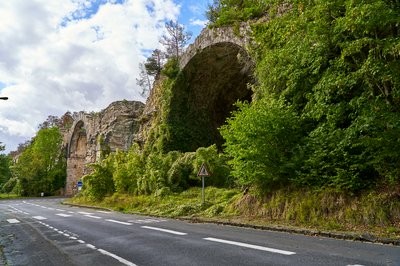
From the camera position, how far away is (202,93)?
3084 centimetres

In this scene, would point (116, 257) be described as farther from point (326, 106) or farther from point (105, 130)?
point (105, 130)

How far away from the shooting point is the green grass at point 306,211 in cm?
884

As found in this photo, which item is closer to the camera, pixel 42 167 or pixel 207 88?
pixel 207 88

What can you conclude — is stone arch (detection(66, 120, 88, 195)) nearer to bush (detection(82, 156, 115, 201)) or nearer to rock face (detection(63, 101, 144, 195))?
rock face (detection(63, 101, 144, 195))

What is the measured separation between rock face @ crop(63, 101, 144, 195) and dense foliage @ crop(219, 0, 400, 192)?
35.0 metres

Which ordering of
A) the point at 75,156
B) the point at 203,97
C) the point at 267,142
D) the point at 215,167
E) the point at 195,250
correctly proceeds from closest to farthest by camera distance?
the point at 195,250, the point at 267,142, the point at 215,167, the point at 203,97, the point at 75,156

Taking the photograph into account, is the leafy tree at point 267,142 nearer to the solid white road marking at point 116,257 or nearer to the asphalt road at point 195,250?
the asphalt road at point 195,250

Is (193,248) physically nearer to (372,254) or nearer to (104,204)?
(372,254)

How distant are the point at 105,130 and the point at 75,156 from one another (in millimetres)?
19050

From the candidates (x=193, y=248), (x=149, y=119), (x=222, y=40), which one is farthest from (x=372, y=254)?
(x=149, y=119)

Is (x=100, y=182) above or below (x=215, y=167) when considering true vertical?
below

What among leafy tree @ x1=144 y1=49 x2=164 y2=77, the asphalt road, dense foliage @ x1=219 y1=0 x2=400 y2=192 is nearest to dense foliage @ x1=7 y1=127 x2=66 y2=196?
leafy tree @ x1=144 y1=49 x2=164 y2=77

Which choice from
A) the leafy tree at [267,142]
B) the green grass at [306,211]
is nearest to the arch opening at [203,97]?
the green grass at [306,211]

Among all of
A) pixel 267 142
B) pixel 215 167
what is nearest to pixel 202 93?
pixel 215 167
